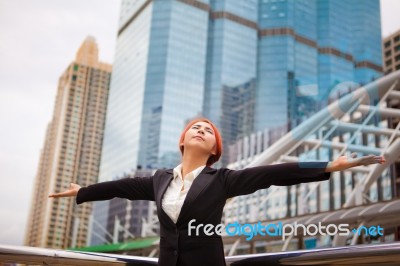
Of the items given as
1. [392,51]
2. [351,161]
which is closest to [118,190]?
[351,161]

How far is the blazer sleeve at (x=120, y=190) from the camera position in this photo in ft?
4.38

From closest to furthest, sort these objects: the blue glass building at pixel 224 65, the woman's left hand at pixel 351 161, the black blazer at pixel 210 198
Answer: the woman's left hand at pixel 351 161
the black blazer at pixel 210 198
the blue glass building at pixel 224 65

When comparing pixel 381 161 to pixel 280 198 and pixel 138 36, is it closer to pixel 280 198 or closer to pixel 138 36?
pixel 280 198

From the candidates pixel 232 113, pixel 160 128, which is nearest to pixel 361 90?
pixel 160 128

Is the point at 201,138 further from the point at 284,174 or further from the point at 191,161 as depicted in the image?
the point at 284,174

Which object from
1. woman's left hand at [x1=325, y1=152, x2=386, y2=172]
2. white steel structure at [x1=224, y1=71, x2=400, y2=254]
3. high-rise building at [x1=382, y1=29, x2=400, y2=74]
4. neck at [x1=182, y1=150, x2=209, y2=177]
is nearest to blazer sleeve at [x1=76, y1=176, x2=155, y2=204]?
neck at [x1=182, y1=150, x2=209, y2=177]

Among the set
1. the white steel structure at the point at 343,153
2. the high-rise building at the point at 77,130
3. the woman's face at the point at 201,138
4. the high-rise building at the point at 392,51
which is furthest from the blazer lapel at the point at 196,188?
the high-rise building at the point at 77,130

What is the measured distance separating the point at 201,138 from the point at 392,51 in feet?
140

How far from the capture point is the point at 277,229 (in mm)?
1200

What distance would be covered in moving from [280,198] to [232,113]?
2198 centimetres

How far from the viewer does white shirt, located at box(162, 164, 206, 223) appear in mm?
1190

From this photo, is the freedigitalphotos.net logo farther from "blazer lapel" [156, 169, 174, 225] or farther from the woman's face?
the woman's face

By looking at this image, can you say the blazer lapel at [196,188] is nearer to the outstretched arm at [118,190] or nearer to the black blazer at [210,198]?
the black blazer at [210,198]

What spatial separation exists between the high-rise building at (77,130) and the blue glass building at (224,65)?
797cm
